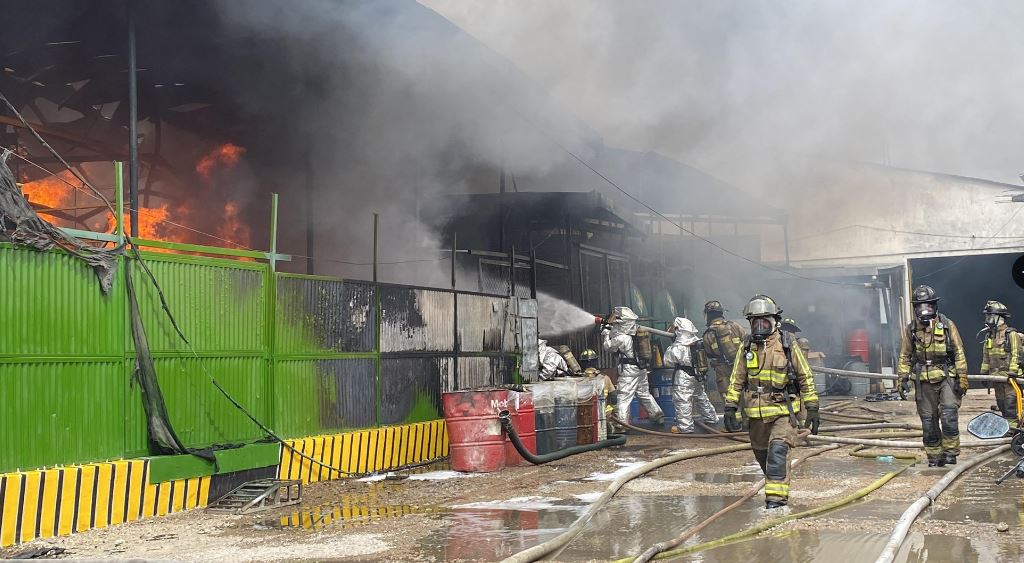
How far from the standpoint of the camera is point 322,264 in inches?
773

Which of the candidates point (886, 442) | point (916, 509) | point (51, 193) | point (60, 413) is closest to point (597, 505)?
point (916, 509)

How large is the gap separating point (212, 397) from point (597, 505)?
12.5ft

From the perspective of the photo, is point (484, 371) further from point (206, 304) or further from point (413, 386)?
point (206, 304)

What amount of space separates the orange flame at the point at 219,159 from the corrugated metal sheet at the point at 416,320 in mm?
9661

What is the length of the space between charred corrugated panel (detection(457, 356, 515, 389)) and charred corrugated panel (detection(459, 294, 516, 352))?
0.47 feet

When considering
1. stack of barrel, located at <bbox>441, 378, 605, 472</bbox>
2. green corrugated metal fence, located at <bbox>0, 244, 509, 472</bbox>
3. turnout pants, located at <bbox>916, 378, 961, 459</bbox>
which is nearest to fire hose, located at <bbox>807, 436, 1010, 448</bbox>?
turnout pants, located at <bbox>916, 378, 961, 459</bbox>

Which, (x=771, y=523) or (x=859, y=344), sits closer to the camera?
(x=771, y=523)

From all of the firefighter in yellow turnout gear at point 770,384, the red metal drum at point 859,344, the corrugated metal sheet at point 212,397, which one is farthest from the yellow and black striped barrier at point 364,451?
the red metal drum at point 859,344

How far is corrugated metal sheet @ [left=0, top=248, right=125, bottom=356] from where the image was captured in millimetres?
7203

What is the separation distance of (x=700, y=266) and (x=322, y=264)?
13167 millimetres

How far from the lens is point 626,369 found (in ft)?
51.3

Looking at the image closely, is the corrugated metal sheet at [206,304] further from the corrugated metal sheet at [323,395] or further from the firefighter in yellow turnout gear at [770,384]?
the firefighter in yellow turnout gear at [770,384]

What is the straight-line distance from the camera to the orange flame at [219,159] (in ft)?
67.6

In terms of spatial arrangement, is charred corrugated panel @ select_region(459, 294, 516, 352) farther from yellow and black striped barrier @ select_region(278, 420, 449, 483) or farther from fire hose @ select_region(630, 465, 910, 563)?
fire hose @ select_region(630, 465, 910, 563)
